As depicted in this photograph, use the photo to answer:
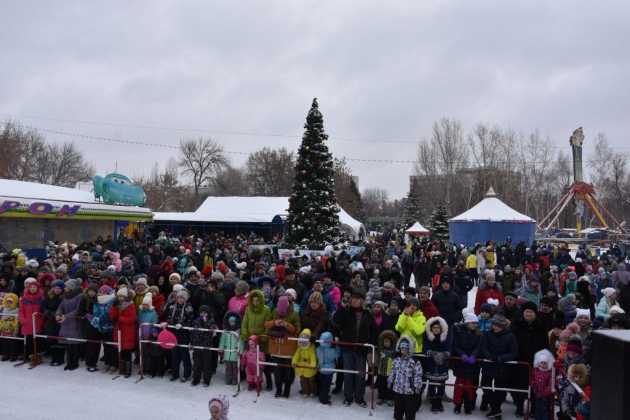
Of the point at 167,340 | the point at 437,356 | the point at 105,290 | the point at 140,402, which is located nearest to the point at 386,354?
the point at 437,356

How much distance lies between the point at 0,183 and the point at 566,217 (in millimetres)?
58359

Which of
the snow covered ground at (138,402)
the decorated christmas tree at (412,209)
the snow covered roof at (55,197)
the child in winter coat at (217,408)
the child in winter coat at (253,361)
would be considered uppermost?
the decorated christmas tree at (412,209)

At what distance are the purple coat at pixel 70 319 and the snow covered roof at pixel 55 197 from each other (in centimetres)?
1351

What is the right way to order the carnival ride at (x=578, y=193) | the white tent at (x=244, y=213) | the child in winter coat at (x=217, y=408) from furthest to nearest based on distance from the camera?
the carnival ride at (x=578, y=193) → the white tent at (x=244, y=213) → the child in winter coat at (x=217, y=408)

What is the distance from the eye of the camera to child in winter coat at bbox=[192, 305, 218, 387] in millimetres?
7297

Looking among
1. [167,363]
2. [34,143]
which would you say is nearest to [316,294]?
[167,363]

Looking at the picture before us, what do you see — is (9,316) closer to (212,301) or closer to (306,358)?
(212,301)

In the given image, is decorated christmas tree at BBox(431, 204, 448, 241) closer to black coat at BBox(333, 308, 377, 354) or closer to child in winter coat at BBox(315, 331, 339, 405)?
black coat at BBox(333, 308, 377, 354)

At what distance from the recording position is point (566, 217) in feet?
196

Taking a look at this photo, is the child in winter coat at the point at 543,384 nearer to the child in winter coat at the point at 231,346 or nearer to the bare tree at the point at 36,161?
the child in winter coat at the point at 231,346

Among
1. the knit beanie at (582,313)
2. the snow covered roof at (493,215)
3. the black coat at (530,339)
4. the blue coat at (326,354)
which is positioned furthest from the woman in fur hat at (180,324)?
the snow covered roof at (493,215)

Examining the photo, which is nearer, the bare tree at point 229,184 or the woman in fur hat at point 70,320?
the woman in fur hat at point 70,320

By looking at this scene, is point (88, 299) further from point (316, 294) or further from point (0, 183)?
point (0, 183)

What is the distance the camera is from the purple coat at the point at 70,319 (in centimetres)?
780
